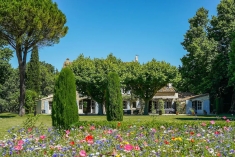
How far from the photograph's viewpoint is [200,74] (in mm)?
36062

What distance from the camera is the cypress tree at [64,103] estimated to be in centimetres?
1191

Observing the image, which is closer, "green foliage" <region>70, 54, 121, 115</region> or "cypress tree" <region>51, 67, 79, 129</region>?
"cypress tree" <region>51, 67, 79, 129</region>

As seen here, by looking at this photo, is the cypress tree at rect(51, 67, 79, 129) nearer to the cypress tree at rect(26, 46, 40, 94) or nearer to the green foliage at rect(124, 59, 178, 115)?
the green foliage at rect(124, 59, 178, 115)

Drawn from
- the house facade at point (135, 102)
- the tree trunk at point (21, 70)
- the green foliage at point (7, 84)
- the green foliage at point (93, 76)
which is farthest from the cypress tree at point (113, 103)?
the house facade at point (135, 102)

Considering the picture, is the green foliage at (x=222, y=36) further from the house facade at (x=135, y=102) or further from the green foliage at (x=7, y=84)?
the green foliage at (x=7, y=84)

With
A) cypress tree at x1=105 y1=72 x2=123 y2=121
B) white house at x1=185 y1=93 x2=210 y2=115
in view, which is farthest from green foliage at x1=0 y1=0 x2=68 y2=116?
white house at x1=185 y1=93 x2=210 y2=115

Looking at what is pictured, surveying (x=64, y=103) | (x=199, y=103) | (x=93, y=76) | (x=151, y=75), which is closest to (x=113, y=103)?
(x=64, y=103)

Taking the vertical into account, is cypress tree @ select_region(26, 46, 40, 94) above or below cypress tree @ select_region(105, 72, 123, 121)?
above

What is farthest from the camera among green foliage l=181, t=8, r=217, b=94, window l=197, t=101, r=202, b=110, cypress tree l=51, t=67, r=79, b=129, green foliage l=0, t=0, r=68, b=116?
window l=197, t=101, r=202, b=110

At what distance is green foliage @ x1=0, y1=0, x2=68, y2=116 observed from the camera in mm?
25375

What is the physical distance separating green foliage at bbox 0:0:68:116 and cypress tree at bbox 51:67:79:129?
50.0 feet

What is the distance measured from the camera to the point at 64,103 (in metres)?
12.0

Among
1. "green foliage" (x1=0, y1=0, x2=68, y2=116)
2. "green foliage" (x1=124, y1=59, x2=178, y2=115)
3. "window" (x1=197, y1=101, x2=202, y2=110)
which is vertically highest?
"green foliage" (x1=0, y1=0, x2=68, y2=116)

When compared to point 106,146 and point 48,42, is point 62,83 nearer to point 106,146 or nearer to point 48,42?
point 106,146
